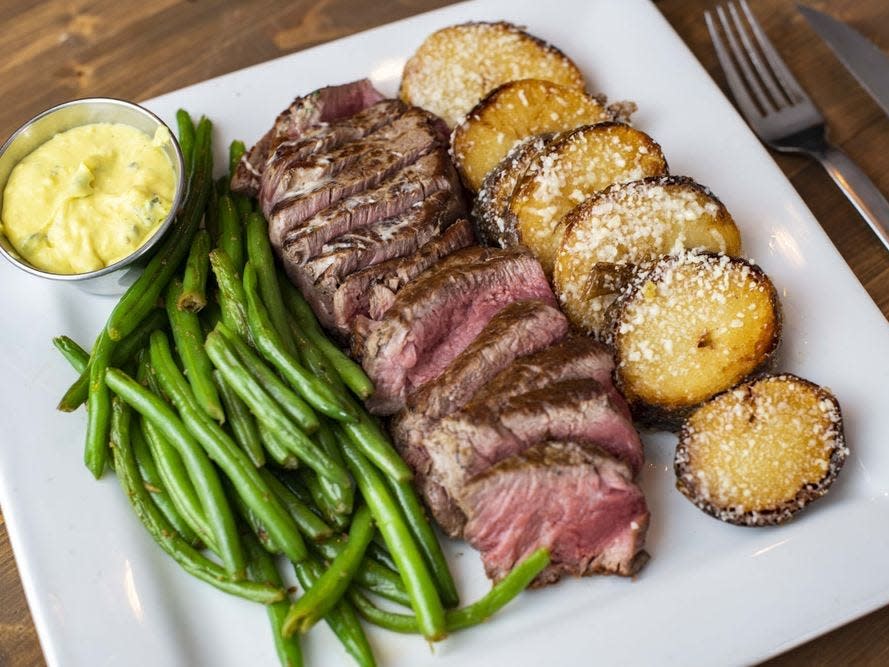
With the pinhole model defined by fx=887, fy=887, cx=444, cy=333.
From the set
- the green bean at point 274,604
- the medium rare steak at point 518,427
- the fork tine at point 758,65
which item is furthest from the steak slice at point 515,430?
the fork tine at point 758,65

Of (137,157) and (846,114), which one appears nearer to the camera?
(137,157)

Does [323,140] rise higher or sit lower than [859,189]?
higher

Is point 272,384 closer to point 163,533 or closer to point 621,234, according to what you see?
point 163,533

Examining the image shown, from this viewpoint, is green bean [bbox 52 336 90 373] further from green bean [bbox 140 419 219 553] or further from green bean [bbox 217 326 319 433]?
green bean [bbox 217 326 319 433]

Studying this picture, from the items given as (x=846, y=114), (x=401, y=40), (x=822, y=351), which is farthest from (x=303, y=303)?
(x=846, y=114)

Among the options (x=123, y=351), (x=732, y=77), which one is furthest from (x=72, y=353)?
(x=732, y=77)

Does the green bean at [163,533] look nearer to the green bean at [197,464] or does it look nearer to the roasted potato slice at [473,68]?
the green bean at [197,464]

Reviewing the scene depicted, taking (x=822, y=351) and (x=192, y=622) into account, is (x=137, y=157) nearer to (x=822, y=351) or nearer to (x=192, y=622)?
(x=192, y=622)
